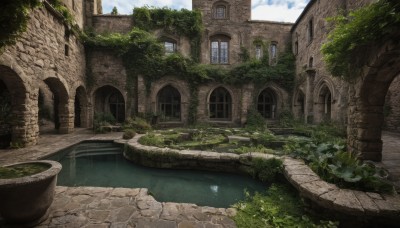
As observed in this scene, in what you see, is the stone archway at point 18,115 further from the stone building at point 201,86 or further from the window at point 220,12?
the window at point 220,12

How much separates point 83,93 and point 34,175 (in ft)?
35.8

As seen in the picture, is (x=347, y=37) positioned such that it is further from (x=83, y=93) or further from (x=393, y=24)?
(x=83, y=93)

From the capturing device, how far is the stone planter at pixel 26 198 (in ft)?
7.57

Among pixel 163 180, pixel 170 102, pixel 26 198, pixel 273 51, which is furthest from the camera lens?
pixel 273 51

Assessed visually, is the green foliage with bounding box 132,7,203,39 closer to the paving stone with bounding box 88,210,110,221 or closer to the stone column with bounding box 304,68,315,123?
the stone column with bounding box 304,68,315,123

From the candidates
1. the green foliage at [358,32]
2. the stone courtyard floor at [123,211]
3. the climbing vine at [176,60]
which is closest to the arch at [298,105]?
the climbing vine at [176,60]

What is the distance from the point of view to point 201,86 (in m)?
13.4

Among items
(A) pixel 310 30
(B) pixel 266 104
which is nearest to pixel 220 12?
(A) pixel 310 30

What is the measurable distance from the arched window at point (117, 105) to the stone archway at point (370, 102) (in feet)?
43.4

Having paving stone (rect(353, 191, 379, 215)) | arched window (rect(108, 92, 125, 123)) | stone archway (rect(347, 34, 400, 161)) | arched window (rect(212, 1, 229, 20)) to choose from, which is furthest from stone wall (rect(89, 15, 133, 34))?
paving stone (rect(353, 191, 379, 215))

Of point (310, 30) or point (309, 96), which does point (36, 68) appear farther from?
point (310, 30)

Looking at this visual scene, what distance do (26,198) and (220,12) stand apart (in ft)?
51.0

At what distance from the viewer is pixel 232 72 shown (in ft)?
43.8

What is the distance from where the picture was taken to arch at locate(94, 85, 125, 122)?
13141mm
